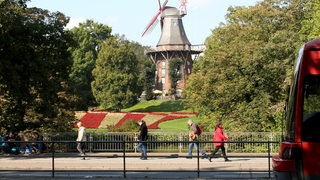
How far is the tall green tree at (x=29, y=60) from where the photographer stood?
95.1ft

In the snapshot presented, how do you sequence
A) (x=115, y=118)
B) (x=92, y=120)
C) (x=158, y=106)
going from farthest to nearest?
(x=158, y=106) < (x=115, y=118) < (x=92, y=120)

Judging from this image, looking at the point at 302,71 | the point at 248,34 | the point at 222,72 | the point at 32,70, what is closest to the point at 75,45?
the point at 32,70

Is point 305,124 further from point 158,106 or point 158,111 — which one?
point 158,106

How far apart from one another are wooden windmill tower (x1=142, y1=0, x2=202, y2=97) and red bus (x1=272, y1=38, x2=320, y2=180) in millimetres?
107081

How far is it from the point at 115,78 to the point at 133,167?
76065 mm

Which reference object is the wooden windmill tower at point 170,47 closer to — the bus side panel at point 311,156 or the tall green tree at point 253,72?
the tall green tree at point 253,72

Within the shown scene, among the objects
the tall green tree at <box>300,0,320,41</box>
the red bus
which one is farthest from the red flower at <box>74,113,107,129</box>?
the red bus

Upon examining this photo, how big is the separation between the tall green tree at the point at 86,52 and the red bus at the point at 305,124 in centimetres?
8990

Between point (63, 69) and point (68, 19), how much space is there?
10.1 feet

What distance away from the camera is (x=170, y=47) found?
122 m

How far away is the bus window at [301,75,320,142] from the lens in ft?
31.2

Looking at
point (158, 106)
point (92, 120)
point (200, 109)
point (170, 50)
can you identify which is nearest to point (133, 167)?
point (200, 109)

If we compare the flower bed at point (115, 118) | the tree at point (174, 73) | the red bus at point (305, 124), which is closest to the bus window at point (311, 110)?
the red bus at point (305, 124)

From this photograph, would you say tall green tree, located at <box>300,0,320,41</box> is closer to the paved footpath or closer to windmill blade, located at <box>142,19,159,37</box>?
the paved footpath
